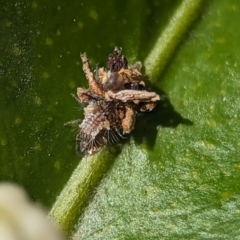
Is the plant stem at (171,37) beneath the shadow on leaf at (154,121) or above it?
above

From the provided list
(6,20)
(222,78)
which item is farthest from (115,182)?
(6,20)

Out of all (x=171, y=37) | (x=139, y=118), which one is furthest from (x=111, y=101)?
(x=171, y=37)

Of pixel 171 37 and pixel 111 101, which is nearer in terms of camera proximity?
pixel 111 101

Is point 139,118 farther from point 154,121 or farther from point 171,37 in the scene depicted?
point 171,37

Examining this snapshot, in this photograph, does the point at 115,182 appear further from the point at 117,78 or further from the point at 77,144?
the point at 117,78

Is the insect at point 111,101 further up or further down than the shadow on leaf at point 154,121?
further up
